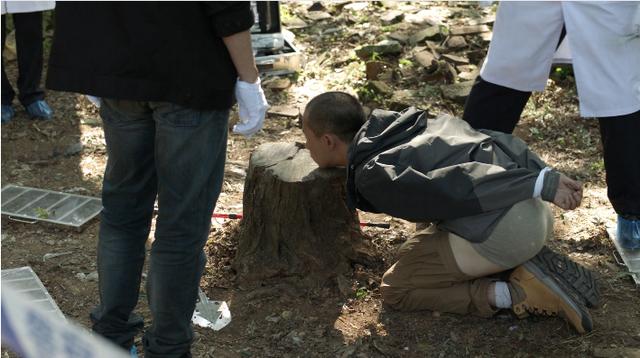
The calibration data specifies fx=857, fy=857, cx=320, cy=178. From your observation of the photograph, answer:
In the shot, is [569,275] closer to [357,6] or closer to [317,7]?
[357,6]

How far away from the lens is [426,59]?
5.93 m

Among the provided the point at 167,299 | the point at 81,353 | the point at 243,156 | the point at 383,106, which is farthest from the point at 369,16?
the point at 81,353

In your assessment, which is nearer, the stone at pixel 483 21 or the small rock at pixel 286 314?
the small rock at pixel 286 314

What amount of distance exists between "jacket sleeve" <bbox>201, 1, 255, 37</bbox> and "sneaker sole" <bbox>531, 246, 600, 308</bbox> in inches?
60.1

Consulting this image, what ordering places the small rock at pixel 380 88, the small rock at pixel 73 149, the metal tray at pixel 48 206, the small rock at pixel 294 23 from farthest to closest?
1. the small rock at pixel 294 23
2. the small rock at pixel 380 88
3. the small rock at pixel 73 149
4. the metal tray at pixel 48 206

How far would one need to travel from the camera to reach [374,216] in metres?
4.10

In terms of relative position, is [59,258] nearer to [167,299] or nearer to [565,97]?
[167,299]

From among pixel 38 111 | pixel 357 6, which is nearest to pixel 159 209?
pixel 38 111

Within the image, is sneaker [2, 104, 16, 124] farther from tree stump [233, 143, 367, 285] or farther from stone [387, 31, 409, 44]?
stone [387, 31, 409, 44]

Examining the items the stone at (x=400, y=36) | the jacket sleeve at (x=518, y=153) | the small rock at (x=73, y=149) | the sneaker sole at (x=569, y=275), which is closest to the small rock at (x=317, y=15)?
the stone at (x=400, y=36)

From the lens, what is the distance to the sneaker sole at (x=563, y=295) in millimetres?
3111

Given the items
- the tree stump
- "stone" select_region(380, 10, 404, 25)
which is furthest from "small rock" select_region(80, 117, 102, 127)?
"stone" select_region(380, 10, 404, 25)

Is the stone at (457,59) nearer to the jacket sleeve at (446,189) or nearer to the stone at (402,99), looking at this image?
the stone at (402,99)

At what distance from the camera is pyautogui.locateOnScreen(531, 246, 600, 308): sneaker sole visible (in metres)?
3.19
